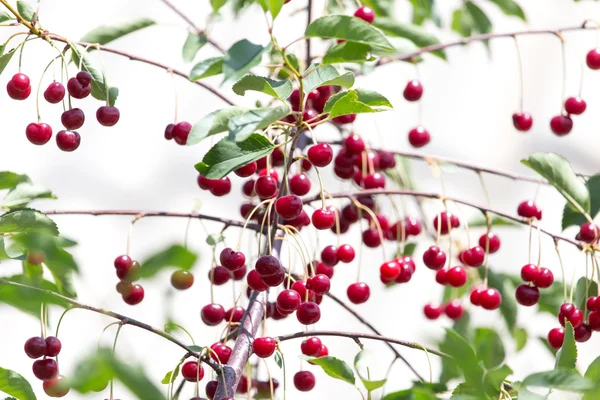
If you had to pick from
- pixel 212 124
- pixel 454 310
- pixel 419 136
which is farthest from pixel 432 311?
pixel 212 124

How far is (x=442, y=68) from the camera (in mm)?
2873

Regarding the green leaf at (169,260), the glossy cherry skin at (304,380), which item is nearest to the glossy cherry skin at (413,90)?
the glossy cherry skin at (304,380)

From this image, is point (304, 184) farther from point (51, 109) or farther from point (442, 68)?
point (442, 68)

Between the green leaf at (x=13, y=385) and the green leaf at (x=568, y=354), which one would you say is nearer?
the green leaf at (x=568, y=354)

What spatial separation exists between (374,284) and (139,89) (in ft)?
3.13

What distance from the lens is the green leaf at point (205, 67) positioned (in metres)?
0.71

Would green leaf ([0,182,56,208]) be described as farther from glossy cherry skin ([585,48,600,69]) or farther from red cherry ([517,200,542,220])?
glossy cherry skin ([585,48,600,69])

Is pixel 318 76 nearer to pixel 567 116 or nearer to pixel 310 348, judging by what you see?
pixel 310 348

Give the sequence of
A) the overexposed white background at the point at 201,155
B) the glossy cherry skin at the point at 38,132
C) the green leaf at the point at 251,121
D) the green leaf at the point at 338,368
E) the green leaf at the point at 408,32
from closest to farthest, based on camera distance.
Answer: the green leaf at the point at 251,121 → the green leaf at the point at 338,368 → the glossy cherry skin at the point at 38,132 → the green leaf at the point at 408,32 → the overexposed white background at the point at 201,155

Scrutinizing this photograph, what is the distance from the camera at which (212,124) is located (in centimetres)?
70

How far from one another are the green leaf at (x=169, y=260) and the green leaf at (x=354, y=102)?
38 cm

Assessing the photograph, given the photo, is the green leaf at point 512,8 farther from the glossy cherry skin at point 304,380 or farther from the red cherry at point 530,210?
the glossy cherry skin at point 304,380

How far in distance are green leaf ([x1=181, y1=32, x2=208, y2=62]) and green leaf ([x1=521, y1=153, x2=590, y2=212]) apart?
46 cm

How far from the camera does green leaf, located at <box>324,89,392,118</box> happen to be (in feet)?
2.37
